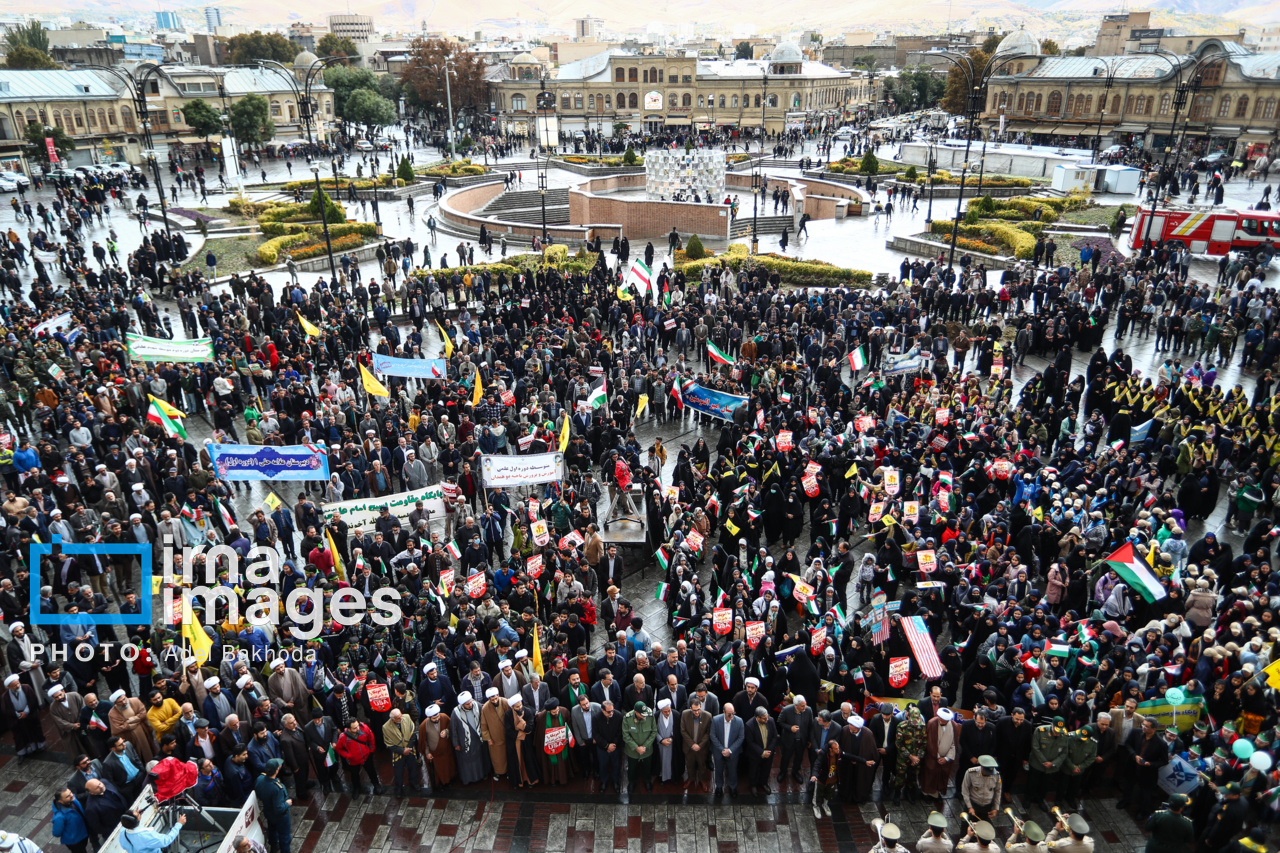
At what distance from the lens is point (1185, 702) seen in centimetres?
851

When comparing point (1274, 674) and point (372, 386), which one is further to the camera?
point (372, 386)

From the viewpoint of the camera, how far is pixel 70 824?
764 centimetres

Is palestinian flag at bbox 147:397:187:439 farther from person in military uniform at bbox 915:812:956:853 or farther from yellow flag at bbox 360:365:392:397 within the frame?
person in military uniform at bbox 915:812:956:853

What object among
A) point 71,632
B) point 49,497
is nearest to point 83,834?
point 71,632

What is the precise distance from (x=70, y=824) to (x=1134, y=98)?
7450 centimetres

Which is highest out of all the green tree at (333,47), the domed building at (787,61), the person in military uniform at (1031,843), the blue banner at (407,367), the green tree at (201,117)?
the green tree at (333,47)

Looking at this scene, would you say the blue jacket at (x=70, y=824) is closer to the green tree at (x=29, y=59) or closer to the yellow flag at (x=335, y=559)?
the yellow flag at (x=335, y=559)

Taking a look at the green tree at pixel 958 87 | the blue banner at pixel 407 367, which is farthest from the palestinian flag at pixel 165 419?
the green tree at pixel 958 87

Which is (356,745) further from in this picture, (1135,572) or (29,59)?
(29,59)

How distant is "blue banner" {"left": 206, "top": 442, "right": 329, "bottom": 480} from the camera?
13.0 metres

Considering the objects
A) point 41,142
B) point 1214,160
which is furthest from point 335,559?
point 41,142

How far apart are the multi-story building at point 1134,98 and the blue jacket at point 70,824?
56049 millimetres

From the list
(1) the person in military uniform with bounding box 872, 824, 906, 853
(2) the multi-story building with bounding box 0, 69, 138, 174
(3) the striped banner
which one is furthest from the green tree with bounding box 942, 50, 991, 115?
(1) the person in military uniform with bounding box 872, 824, 906, 853

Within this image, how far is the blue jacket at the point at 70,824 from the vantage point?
7578 mm
